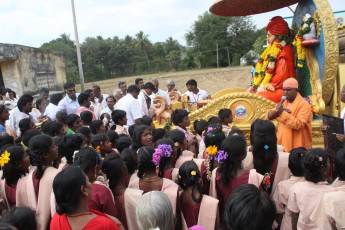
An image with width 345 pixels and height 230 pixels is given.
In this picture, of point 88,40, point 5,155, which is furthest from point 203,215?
point 88,40

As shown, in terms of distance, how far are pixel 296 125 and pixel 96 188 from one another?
2.76m

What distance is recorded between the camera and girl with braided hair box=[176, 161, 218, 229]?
2334 millimetres

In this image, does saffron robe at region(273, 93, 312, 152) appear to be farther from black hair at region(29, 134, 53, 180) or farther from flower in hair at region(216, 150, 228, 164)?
black hair at region(29, 134, 53, 180)

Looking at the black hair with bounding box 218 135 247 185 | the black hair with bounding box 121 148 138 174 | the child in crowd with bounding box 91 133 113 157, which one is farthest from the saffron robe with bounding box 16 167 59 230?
the black hair with bounding box 218 135 247 185

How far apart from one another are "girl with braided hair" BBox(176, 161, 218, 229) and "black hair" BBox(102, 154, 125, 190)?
1.92 ft

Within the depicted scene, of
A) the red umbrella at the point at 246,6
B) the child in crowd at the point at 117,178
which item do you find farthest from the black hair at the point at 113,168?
the red umbrella at the point at 246,6

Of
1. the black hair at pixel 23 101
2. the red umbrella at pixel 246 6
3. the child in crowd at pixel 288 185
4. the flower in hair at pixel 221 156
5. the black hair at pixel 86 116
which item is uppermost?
the red umbrella at pixel 246 6

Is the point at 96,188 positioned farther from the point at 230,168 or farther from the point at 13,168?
the point at 230,168

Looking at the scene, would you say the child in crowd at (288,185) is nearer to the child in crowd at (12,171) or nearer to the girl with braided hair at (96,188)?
the girl with braided hair at (96,188)

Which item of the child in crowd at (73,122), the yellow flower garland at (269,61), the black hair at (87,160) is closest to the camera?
the black hair at (87,160)

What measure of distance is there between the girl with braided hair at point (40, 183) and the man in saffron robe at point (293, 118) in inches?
114

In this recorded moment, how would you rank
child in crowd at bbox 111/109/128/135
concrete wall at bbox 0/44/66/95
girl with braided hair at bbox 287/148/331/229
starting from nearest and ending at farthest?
girl with braided hair at bbox 287/148/331/229 → child in crowd at bbox 111/109/128/135 → concrete wall at bbox 0/44/66/95

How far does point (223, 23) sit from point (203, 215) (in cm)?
3503

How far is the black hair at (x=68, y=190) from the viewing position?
188 cm
